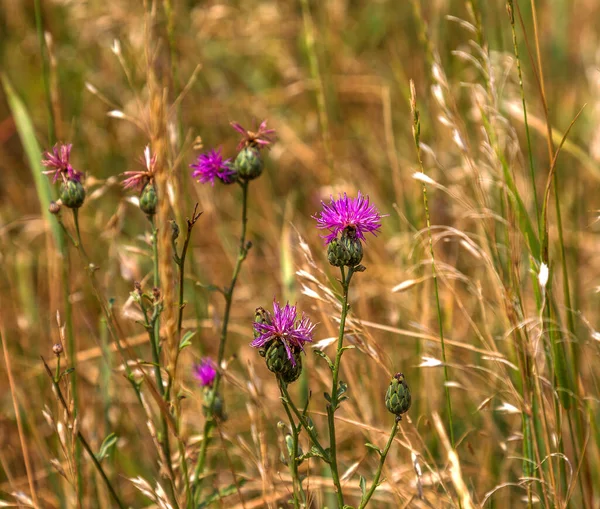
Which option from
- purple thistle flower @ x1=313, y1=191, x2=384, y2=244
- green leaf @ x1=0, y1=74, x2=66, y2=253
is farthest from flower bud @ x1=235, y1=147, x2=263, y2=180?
green leaf @ x1=0, y1=74, x2=66, y2=253

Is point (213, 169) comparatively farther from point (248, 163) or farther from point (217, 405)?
point (217, 405)

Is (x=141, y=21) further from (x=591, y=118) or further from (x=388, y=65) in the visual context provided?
(x=591, y=118)

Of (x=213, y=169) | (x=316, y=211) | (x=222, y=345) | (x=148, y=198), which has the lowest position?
(x=222, y=345)

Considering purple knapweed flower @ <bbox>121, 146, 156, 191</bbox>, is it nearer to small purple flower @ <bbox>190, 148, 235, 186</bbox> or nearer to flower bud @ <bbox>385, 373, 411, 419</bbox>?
small purple flower @ <bbox>190, 148, 235, 186</bbox>

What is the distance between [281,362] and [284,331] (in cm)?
6

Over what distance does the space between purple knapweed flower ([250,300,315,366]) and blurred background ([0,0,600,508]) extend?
7.7 inches

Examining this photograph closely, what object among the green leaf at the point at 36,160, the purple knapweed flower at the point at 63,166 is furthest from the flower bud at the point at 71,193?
the green leaf at the point at 36,160

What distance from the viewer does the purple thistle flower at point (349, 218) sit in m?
1.33

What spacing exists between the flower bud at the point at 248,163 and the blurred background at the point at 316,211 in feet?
1.18

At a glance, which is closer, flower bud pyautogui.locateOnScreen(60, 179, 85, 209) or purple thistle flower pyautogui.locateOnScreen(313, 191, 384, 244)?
purple thistle flower pyautogui.locateOnScreen(313, 191, 384, 244)

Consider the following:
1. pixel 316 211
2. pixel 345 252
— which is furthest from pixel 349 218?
pixel 316 211

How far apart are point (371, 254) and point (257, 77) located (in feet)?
5.43

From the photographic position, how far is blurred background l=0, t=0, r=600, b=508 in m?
1.97

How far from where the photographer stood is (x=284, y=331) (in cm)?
128
